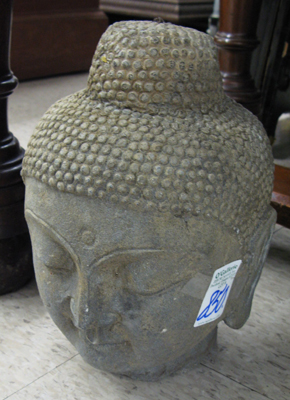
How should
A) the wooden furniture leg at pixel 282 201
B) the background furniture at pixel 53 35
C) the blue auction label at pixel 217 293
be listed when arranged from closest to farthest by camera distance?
the blue auction label at pixel 217 293 → the wooden furniture leg at pixel 282 201 → the background furniture at pixel 53 35

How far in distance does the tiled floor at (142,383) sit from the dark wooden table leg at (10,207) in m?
0.11

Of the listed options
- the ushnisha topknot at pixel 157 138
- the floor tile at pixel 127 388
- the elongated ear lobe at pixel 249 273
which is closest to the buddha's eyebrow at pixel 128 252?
the ushnisha topknot at pixel 157 138

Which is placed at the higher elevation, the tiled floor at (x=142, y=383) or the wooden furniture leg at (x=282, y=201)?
the wooden furniture leg at (x=282, y=201)

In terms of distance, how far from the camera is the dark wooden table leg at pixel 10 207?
6.18 ft

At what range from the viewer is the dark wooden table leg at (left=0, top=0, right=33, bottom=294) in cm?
188

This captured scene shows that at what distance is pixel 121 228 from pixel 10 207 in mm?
880

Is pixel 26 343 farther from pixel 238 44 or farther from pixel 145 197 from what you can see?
pixel 238 44

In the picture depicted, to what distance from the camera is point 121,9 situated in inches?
184

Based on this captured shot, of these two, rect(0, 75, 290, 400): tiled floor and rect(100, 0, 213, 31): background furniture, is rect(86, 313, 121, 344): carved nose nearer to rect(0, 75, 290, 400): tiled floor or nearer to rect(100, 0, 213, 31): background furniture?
rect(0, 75, 290, 400): tiled floor

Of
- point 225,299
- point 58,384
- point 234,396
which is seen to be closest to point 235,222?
point 225,299

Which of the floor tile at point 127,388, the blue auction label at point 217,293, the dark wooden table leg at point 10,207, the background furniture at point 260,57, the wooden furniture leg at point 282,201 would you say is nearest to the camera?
the blue auction label at point 217,293

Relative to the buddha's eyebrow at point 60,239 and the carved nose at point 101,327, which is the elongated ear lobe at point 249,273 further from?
the buddha's eyebrow at point 60,239

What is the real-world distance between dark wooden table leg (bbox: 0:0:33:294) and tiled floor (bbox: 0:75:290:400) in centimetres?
11

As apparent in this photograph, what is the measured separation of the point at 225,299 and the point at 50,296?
1.62 ft
